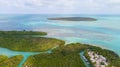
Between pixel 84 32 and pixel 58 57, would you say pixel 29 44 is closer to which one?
pixel 58 57

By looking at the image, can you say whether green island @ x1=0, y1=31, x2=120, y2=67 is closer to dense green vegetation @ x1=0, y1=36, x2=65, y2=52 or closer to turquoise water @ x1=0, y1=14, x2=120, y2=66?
dense green vegetation @ x1=0, y1=36, x2=65, y2=52

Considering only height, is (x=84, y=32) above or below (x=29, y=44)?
below

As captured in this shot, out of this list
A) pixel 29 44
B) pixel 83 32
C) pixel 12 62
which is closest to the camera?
pixel 12 62

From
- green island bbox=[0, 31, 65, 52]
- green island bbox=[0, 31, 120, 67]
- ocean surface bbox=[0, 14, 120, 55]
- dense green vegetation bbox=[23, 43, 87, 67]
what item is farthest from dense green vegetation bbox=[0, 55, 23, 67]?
ocean surface bbox=[0, 14, 120, 55]

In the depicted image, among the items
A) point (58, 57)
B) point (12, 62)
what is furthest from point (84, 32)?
point (12, 62)

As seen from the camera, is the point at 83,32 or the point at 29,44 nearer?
the point at 29,44

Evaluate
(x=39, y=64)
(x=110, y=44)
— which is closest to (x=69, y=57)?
(x=39, y=64)

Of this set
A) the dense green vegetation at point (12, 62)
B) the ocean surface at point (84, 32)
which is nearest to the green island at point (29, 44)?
the ocean surface at point (84, 32)

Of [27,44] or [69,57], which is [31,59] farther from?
[27,44]
